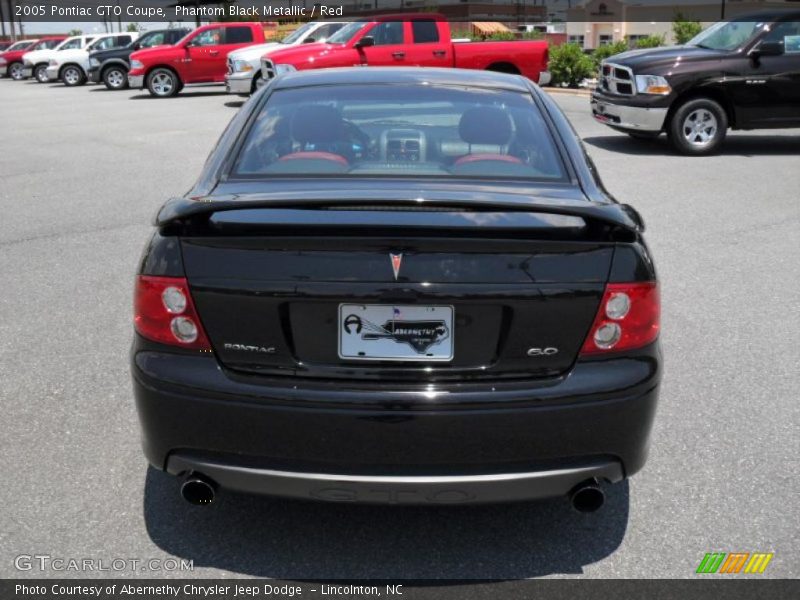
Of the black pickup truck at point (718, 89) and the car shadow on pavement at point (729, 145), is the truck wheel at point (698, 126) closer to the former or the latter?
the black pickup truck at point (718, 89)

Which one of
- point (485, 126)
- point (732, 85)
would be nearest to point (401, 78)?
point (485, 126)

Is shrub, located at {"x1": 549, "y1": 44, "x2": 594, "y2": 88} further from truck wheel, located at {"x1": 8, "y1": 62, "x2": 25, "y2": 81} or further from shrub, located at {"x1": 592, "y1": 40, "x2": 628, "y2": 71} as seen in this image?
truck wheel, located at {"x1": 8, "y1": 62, "x2": 25, "y2": 81}

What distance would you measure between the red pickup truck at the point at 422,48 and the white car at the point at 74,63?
15006mm

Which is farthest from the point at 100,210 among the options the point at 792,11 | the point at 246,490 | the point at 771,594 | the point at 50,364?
the point at 792,11

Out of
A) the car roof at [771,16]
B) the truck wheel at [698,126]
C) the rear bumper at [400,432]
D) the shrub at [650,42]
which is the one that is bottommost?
the truck wheel at [698,126]

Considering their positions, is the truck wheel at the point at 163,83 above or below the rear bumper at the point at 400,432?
below

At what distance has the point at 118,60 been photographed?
2975 cm

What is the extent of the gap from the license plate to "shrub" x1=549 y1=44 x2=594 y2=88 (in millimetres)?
21919

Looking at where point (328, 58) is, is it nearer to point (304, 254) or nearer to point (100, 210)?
point (100, 210)

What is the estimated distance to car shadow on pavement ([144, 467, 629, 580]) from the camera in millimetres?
3297

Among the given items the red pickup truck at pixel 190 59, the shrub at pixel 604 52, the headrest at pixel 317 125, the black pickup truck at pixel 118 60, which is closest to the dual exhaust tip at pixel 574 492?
the headrest at pixel 317 125

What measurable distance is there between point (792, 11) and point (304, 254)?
12.6 meters

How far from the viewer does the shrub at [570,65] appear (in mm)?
23672

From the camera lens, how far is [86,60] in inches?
1320
